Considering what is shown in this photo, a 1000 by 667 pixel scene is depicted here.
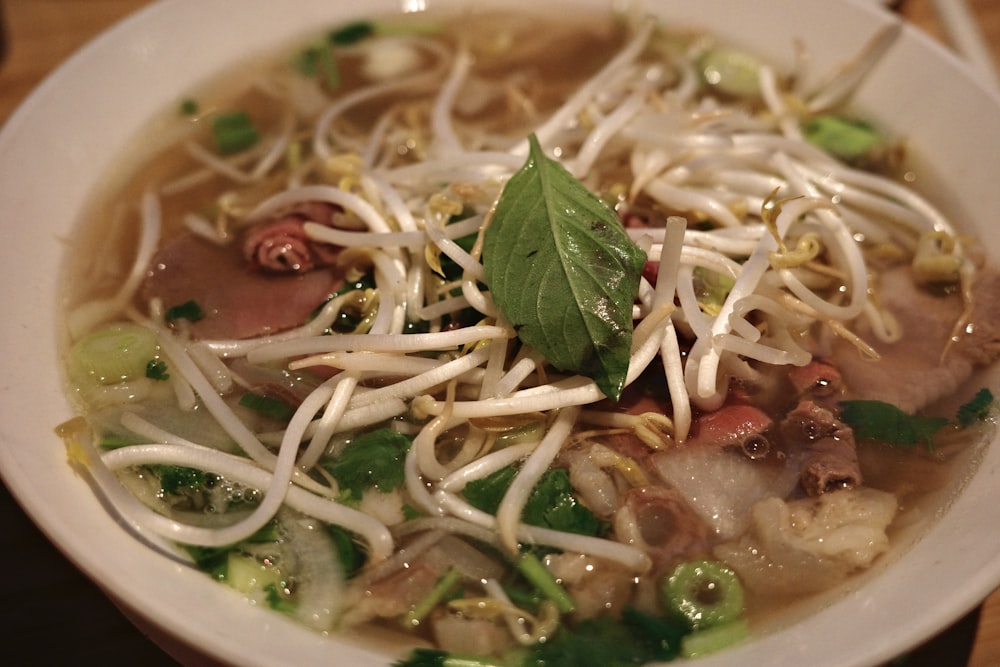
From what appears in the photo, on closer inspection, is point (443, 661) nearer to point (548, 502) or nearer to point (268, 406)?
point (548, 502)

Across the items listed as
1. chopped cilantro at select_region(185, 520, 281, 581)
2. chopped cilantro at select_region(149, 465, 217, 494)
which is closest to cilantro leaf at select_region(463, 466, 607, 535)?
chopped cilantro at select_region(185, 520, 281, 581)

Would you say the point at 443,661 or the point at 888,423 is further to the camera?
the point at 888,423

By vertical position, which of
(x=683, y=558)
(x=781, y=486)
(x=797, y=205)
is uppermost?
(x=797, y=205)

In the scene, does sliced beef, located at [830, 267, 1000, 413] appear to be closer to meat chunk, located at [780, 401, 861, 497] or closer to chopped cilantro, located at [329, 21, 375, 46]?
meat chunk, located at [780, 401, 861, 497]

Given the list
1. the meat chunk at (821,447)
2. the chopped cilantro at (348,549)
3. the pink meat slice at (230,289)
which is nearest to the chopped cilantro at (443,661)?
the chopped cilantro at (348,549)

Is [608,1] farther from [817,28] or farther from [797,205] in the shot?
[797,205]

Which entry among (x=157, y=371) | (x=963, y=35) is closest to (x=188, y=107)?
(x=157, y=371)

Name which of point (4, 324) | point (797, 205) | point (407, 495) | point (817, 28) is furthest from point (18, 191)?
point (817, 28)
